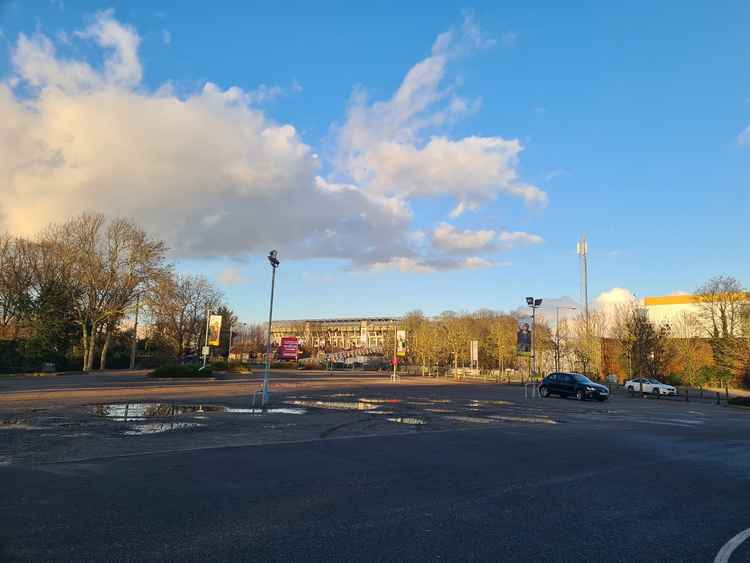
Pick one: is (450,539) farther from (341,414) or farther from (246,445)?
(341,414)

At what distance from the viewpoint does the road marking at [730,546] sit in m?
5.33

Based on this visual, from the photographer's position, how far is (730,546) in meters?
5.71

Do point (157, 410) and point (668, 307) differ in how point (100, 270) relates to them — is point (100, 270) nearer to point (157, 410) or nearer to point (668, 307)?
point (157, 410)

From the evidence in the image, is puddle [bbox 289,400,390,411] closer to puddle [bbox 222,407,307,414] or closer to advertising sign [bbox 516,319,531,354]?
puddle [bbox 222,407,307,414]

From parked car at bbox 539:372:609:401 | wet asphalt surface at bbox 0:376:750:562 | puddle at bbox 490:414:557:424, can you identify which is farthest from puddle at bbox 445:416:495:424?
parked car at bbox 539:372:609:401

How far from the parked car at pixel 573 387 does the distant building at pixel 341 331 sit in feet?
350

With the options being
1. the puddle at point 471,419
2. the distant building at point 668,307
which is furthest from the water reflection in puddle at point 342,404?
the distant building at point 668,307

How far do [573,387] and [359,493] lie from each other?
98.3 ft

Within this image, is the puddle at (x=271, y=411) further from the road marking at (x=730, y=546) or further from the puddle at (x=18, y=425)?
the road marking at (x=730, y=546)

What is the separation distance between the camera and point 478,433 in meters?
15.1

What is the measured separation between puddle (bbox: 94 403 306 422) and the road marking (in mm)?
15033

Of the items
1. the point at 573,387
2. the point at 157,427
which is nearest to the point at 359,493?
the point at 157,427

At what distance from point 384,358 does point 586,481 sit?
318 ft

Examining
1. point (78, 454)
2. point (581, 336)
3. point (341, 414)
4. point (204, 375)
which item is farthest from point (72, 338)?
point (581, 336)
